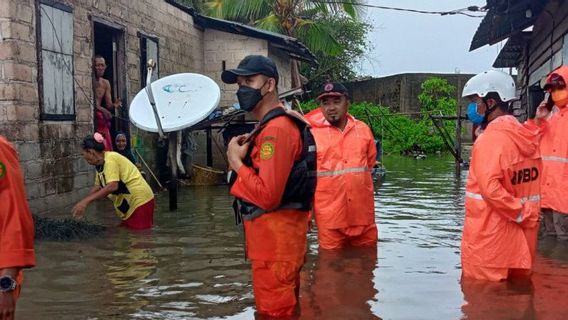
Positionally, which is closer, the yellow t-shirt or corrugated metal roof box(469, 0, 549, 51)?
the yellow t-shirt

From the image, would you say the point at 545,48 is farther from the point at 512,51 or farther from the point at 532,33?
the point at 512,51

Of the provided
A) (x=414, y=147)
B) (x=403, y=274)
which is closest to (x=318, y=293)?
(x=403, y=274)

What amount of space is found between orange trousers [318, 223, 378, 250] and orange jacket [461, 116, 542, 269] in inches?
74.6

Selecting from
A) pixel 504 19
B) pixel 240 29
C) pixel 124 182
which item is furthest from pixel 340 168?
pixel 240 29

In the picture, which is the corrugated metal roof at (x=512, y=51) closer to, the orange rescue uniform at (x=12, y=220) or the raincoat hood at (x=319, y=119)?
the raincoat hood at (x=319, y=119)

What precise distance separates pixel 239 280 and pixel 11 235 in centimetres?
322

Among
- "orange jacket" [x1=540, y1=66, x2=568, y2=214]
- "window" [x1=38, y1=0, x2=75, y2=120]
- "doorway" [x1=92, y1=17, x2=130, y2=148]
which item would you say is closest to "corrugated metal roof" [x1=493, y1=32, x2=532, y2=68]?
"orange jacket" [x1=540, y1=66, x2=568, y2=214]

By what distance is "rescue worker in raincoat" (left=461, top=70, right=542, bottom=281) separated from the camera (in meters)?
4.50

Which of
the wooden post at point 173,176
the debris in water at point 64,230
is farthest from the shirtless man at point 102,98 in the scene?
the debris in water at point 64,230

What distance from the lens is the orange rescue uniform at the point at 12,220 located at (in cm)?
273

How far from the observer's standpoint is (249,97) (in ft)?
11.9

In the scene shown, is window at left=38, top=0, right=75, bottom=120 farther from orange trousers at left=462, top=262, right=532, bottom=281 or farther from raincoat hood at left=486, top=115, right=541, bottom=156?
raincoat hood at left=486, top=115, right=541, bottom=156

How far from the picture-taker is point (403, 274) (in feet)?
19.9

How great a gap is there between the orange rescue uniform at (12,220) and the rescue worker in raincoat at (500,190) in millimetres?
2998
